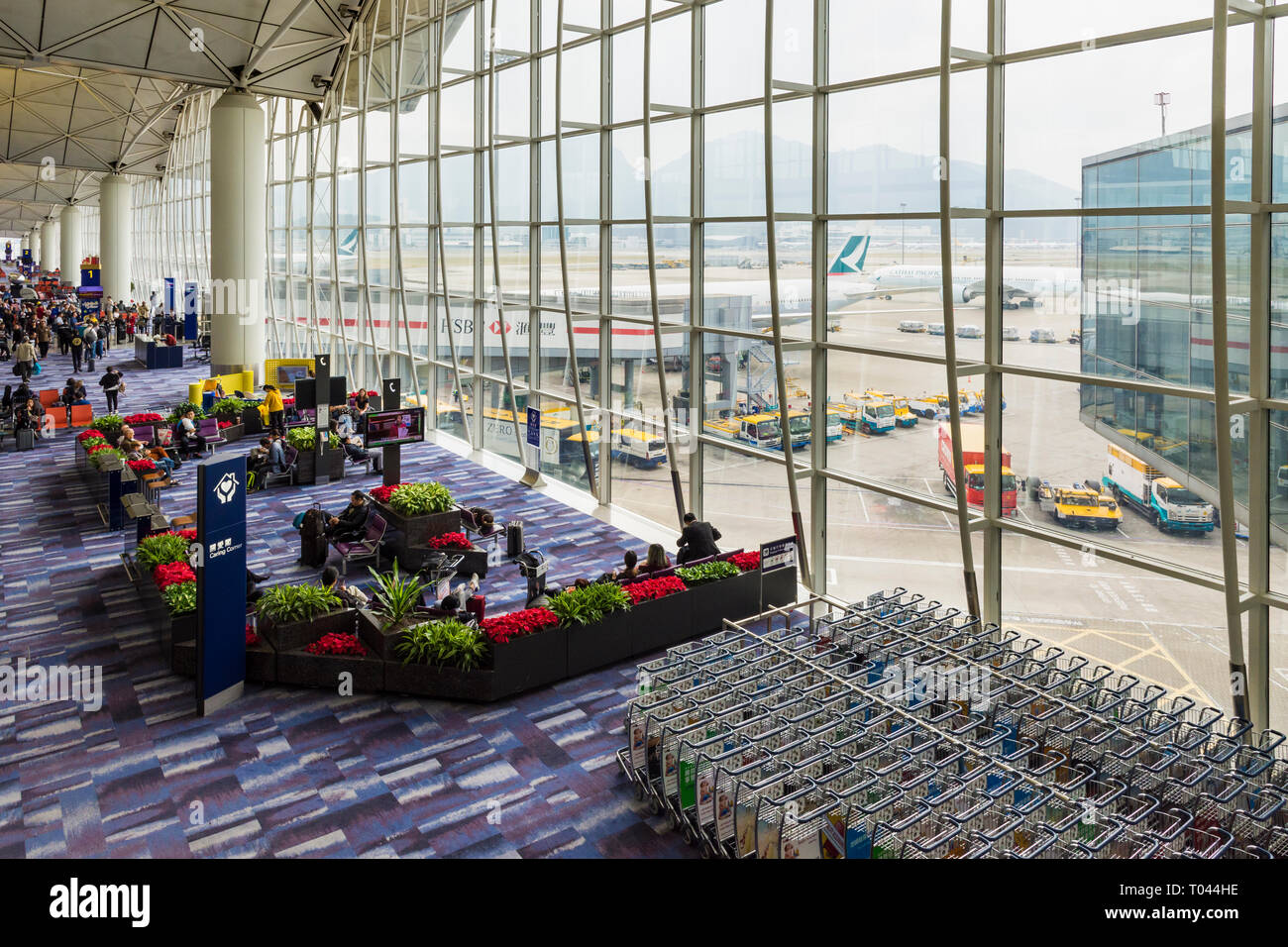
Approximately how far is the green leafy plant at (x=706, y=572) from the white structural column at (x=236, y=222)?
20.5 m

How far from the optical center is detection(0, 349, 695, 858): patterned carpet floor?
7879mm

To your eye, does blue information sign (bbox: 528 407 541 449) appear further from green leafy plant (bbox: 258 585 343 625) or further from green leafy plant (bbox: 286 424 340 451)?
green leafy plant (bbox: 258 585 343 625)


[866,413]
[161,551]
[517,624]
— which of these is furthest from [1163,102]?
[161,551]

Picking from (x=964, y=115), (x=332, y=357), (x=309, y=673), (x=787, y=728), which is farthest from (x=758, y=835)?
(x=332, y=357)

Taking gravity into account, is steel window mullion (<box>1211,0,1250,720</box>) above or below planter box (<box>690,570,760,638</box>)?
above

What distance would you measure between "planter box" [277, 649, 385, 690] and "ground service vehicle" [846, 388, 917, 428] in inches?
256

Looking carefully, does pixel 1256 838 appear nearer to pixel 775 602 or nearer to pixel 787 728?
pixel 787 728

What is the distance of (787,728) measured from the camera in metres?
7.40

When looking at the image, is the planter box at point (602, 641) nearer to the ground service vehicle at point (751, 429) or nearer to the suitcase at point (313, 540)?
the ground service vehicle at point (751, 429)

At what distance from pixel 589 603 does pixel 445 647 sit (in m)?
1.66

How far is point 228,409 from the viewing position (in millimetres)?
24812

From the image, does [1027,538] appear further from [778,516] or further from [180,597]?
[180,597]

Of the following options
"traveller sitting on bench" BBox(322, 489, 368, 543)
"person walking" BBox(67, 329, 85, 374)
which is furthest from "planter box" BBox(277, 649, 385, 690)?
"person walking" BBox(67, 329, 85, 374)
